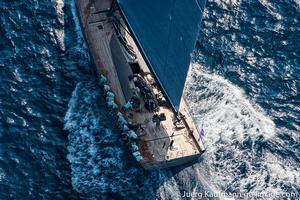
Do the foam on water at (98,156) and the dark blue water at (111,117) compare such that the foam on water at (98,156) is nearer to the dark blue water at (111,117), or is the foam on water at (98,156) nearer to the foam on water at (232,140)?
the dark blue water at (111,117)

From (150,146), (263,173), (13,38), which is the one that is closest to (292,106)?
(263,173)

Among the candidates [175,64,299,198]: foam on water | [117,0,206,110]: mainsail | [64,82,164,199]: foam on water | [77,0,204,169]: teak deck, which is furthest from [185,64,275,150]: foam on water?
[64,82,164,199]: foam on water

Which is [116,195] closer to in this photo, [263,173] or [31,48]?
[263,173]

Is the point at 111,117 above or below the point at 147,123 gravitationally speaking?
above

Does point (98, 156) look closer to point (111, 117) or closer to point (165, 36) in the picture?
point (111, 117)

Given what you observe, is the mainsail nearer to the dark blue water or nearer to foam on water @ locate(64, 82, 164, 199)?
foam on water @ locate(64, 82, 164, 199)

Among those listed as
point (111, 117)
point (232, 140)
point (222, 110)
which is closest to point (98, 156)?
point (111, 117)

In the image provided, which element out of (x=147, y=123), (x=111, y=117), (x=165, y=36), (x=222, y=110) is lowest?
(x=147, y=123)
